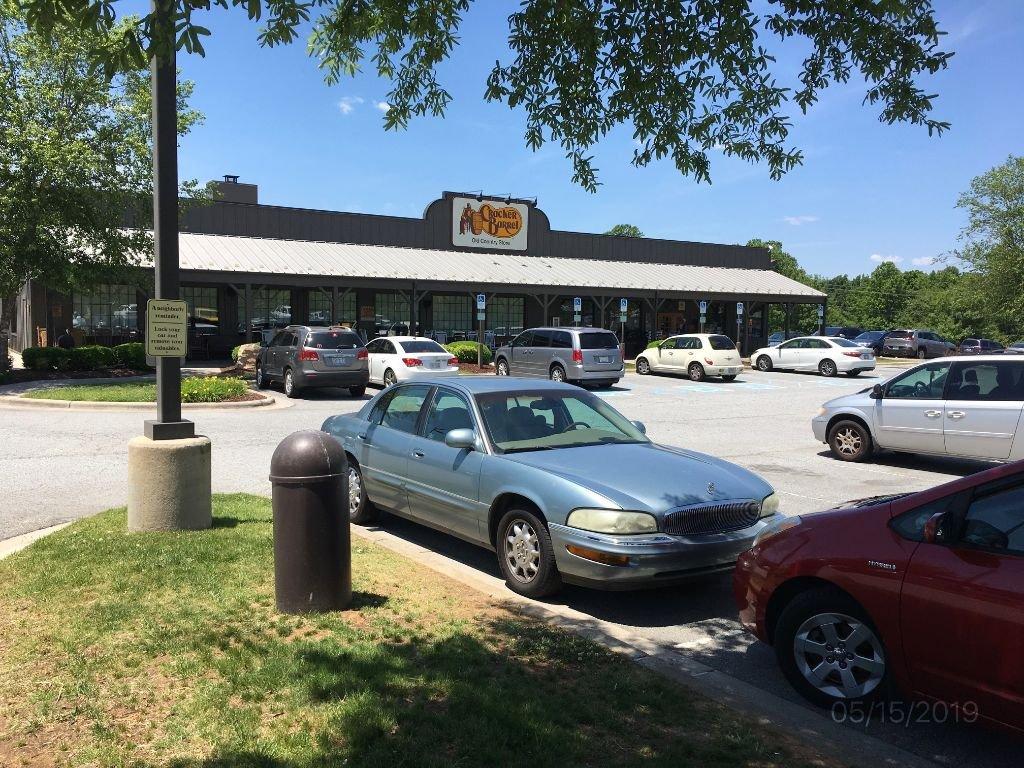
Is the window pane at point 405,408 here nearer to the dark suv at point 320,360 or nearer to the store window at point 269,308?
the dark suv at point 320,360

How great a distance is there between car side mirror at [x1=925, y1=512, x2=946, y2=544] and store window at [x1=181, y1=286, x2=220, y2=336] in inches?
1139

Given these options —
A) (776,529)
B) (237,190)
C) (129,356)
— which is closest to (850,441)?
(776,529)

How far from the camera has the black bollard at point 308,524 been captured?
4836 mm

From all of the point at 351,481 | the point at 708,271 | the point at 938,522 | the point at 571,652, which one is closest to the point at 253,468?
the point at 351,481

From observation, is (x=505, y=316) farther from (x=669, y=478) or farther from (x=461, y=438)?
(x=669, y=478)

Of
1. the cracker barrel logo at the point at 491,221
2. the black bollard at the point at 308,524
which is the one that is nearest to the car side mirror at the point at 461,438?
the black bollard at the point at 308,524

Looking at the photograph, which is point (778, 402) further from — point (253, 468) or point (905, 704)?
point (905, 704)

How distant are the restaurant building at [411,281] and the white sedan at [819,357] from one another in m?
6.09

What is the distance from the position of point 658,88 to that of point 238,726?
5197mm

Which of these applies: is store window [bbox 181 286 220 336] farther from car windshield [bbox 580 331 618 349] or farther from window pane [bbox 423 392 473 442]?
window pane [bbox 423 392 473 442]

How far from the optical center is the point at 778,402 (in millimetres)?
20359

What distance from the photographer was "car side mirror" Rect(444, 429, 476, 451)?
603 centimetres

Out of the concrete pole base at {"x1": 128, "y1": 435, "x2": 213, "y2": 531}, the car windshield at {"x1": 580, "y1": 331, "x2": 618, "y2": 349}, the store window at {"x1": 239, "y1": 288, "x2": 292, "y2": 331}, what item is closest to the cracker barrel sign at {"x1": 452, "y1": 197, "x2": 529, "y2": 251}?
the store window at {"x1": 239, "y1": 288, "x2": 292, "y2": 331}

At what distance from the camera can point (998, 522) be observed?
11.6 ft
